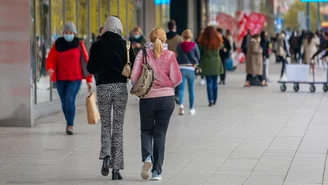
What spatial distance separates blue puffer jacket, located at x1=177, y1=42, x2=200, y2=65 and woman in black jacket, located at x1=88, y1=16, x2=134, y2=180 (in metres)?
8.26

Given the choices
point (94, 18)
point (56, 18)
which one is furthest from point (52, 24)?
point (94, 18)

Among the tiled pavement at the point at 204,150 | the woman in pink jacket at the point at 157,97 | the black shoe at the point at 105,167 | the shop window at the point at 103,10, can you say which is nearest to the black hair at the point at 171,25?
the tiled pavement at the point at 204,150

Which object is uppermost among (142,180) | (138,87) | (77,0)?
(77,0)

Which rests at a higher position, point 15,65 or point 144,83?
point 15,65

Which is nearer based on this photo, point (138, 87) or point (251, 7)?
point (138, 87)

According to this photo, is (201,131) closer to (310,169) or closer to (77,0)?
(310,169)

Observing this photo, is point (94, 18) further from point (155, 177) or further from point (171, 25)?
point (155, 177)

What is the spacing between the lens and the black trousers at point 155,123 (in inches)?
413

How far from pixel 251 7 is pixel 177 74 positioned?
240 feet

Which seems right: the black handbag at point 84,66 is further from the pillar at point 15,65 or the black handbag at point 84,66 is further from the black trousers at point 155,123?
the black trousers at point 155,123

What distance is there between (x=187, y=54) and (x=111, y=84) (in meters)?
8.50

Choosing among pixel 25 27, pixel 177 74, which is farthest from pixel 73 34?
pixel 177 74

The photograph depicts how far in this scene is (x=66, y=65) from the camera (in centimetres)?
1498

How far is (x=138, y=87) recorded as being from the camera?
10.4 metres
